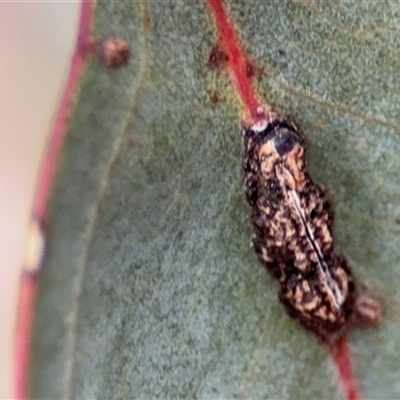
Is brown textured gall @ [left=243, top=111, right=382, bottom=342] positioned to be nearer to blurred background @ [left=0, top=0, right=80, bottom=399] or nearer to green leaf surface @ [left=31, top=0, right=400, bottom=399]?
green leaf surface @ [left=31, top=0, right=400, bottom=399]

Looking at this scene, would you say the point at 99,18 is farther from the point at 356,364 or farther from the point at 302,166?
the point at 356,364

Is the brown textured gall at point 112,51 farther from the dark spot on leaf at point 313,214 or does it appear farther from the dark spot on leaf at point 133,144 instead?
the dark spot on leaf at point 313,214

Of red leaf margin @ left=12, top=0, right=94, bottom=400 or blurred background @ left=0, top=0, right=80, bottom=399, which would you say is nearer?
red leaf margin @ left=12, top=0, right=94, bottom=400

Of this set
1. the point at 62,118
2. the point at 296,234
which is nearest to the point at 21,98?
the point at 62,118

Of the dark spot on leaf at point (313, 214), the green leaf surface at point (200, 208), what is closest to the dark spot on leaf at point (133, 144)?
the green leaf surface at point (200, 208)

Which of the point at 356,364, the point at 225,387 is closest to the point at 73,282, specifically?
the point at 225,387

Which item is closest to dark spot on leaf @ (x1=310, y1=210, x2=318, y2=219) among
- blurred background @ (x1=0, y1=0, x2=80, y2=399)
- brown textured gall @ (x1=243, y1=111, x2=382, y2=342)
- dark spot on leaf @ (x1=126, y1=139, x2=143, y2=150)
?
brown textured gall @ (x1=243, y1=111, x2=382, y2=342)
